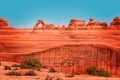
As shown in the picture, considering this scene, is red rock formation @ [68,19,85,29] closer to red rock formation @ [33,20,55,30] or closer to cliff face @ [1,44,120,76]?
red rock formation @ [33,20,55,30]

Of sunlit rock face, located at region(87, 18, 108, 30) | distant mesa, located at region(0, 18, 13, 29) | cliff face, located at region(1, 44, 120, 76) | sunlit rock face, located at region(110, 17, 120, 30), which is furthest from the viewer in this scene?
distant mesa, located at region(0, 18, 13, 29)

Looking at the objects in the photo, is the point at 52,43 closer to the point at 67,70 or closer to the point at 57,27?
the point at 57,27

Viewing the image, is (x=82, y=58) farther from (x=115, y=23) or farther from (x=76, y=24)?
(x=76, y=24)

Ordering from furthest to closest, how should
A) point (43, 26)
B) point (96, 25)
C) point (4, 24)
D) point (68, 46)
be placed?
point (43, 26)
point (4, 24)
point (96, 25)
point (68, 46)

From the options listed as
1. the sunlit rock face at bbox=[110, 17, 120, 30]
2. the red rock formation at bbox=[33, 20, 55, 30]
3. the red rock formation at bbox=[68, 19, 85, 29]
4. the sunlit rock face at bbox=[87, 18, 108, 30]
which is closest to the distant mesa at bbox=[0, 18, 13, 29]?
the red rock formation at bbox=[33, 20, 55, 30]

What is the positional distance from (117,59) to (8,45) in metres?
14.3

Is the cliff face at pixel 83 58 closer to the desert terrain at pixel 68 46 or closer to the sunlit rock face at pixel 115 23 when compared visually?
the desert terrain at pixel 68 46

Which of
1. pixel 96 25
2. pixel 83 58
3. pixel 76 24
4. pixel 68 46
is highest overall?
pixel 76 24

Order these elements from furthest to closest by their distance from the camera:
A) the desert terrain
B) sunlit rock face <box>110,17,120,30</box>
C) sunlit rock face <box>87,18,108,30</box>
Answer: sunlit rock face <box>87,18,108,30</box> → sunlit rock face <box>110,17,120,30</box> → the desert terrain

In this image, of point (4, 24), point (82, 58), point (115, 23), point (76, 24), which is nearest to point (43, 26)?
point (76, 24)

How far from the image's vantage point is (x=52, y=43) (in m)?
54.5

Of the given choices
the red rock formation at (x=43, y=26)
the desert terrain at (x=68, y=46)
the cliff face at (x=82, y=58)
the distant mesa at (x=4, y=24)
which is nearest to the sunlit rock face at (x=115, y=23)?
the desert terrain at (x=68, y=46)

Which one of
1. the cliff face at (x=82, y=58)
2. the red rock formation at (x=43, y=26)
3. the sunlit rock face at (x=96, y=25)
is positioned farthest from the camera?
the red rock formation at (x=43, y=26)

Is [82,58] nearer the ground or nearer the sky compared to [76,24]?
nearer the ground
